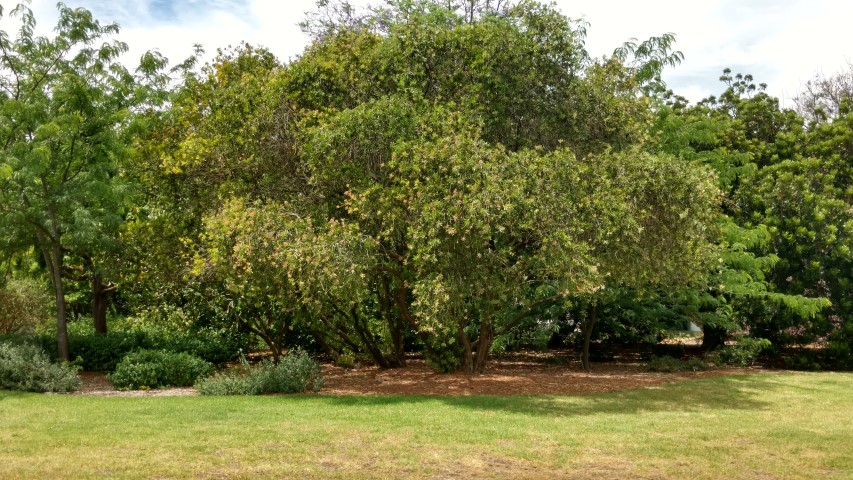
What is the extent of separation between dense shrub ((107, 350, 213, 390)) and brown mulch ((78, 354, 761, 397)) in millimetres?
336

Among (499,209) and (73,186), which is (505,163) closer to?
(499,209)

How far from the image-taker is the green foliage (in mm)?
20672

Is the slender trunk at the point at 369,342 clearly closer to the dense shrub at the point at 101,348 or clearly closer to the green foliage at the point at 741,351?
the dense shrub at the point at 101,348

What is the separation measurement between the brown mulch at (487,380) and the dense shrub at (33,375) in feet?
1.29

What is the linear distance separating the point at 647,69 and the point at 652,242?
6743 millimetres

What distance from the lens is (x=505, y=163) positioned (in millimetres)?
13391

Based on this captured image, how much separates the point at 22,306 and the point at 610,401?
1854 centimetres

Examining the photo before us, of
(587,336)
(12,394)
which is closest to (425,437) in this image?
(12,394)

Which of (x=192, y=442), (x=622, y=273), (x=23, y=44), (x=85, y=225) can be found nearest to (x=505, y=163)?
(x=622, y=273)

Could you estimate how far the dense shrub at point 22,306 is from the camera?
2387cm

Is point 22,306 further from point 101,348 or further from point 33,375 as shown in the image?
point 33,375

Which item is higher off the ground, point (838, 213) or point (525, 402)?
point (838, 213)

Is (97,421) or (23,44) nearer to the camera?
(97,421)

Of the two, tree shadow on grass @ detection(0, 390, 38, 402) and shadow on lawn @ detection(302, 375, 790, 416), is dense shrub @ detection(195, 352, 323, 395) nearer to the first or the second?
shadow on lawn @ detection(302, 375, 790, 416)
